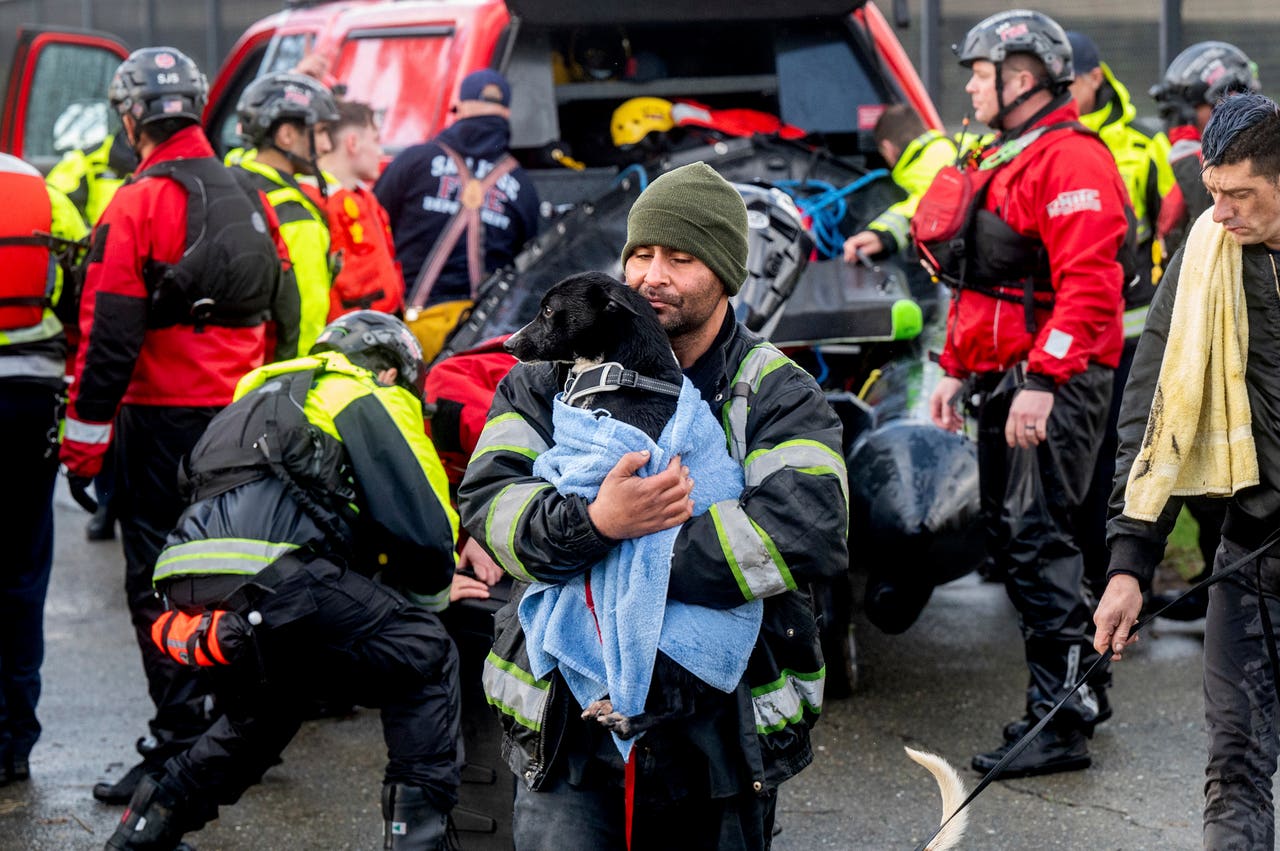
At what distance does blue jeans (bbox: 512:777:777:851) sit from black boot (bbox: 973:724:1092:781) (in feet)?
7.81

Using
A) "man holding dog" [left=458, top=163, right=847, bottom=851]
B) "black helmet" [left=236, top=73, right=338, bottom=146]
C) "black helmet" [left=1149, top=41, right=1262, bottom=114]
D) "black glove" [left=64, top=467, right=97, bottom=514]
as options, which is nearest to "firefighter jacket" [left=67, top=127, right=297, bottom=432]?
"black glove" [left=64, top=467, right=97, bottom=514]

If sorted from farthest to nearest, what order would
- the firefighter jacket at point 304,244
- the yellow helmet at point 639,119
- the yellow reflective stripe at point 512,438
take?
the yellow helmet at point 639,119 → the firefighter jacket at point 304,244 → the yellow reflective stripe at point 512,438

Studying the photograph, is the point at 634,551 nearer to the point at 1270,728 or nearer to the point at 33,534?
the point at 1270,728

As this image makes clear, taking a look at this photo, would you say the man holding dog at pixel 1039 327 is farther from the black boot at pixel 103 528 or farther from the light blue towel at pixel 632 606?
the black boot at pixel 103 528

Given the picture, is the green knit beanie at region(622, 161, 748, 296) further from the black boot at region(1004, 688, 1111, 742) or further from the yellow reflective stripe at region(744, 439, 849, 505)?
the black boot at region(1004, 688, 1111, 742)

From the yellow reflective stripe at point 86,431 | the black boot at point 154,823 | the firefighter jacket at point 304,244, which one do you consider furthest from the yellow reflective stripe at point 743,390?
the firefighter jacket at point 304,244

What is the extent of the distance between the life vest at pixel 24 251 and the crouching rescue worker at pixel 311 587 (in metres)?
1.40

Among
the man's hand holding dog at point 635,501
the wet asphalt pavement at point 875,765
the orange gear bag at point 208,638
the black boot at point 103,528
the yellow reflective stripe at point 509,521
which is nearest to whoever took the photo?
the man's hand holding dog at point 635,501

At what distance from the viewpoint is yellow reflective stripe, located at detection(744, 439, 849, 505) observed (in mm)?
2779

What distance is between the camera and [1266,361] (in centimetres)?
348

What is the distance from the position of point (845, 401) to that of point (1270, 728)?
270 centimetres

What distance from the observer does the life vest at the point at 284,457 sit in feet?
13.0

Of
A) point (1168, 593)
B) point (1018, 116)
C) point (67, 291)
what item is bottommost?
point (1168, 593)

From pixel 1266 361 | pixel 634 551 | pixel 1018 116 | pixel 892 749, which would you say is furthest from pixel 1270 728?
pixel 1018 116
